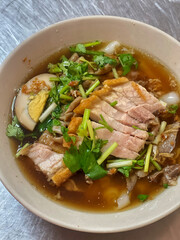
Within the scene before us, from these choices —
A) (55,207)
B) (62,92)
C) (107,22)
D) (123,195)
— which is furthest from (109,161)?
(107,22)

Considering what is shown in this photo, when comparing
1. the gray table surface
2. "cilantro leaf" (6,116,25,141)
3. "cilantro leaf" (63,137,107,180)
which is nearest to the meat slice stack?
"cilantro leaf" (63,137,107,180)

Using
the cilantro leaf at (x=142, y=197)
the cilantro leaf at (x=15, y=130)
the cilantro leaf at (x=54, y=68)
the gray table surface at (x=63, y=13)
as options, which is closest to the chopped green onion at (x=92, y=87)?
the cilantro leaf at (x=54, y=68)

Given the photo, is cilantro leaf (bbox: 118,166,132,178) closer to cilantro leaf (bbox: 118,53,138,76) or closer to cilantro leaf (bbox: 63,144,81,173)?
cilantro leaf (bbox: 63,144,81,173)

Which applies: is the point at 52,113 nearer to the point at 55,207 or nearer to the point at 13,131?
the point at 13,131

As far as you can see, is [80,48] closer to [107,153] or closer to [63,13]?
[63,13]

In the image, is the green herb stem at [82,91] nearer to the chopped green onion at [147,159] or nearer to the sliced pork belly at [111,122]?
the sliced pork belly at [111,122]
